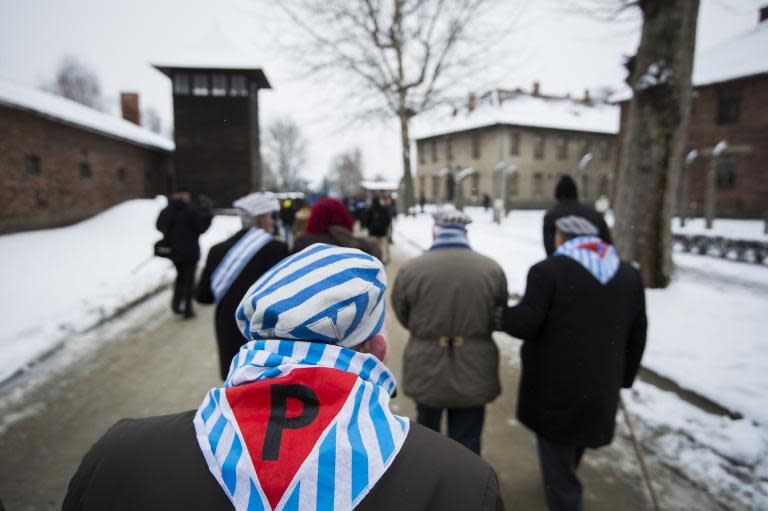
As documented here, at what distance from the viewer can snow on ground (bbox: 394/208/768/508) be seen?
3084mm

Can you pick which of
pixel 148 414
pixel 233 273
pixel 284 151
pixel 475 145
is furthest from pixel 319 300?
pixel 284 151

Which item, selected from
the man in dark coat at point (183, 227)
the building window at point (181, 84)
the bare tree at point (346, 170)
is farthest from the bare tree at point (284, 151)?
the man in dark coat at point (183, 227)

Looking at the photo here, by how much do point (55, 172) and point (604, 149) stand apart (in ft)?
142

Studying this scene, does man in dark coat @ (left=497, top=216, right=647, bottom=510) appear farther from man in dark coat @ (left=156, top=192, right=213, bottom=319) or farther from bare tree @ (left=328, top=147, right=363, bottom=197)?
bare tree @ (left=328, top=147, right=363, bottom=197)

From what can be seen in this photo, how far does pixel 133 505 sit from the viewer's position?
35.7 inches

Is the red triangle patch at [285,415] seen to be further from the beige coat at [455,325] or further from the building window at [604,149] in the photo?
the building window at [604,149]

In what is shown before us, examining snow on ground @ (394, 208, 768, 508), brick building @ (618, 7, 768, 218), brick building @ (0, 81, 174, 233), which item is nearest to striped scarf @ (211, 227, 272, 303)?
snow on ground @ (394, 208, 768, 508)

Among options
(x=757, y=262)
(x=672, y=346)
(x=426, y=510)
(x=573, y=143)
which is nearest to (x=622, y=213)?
(x=672, y=346)

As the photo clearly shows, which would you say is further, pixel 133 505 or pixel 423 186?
pixel 423 186

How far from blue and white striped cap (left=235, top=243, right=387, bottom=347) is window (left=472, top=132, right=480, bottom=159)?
1632 inches

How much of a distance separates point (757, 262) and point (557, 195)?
8823 millimetres

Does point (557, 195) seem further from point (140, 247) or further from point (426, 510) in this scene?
point (140, 247)

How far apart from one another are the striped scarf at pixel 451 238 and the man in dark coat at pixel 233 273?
1.30 metres

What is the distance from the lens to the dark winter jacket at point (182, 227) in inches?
263
